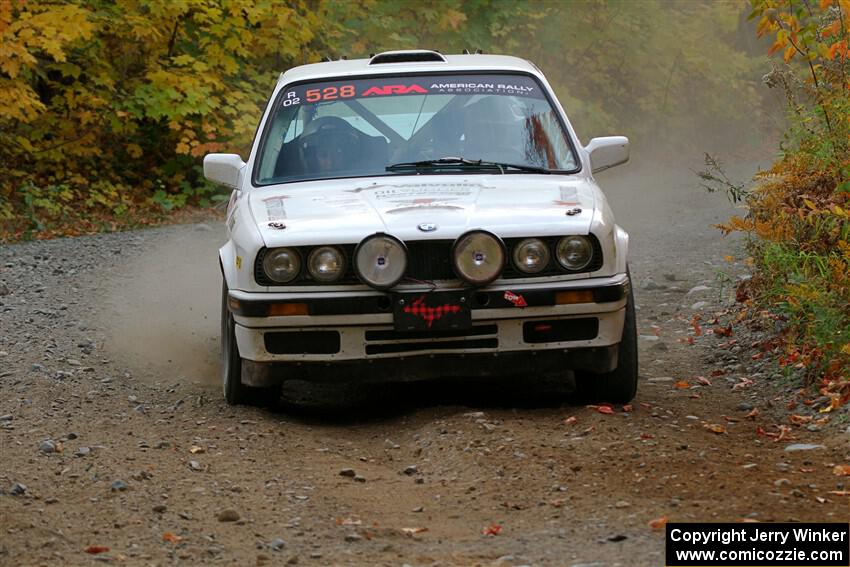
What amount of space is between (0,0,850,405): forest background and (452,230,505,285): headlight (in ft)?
6.27

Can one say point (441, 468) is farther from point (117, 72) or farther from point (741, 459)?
point (117, 72)

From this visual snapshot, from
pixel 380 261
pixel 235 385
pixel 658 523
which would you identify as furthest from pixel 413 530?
pixel 235 385

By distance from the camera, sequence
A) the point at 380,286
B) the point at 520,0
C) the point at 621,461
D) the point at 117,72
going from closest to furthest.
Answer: the point at 621,461 → the point at 380,286 → the point at 117,72 → the point at 520,0

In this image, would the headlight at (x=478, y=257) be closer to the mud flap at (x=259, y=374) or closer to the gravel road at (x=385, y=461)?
the gravel road at (x=385, y=461)

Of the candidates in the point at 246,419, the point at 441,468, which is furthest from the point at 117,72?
the point at 441,468

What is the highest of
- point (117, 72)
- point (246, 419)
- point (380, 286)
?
point (117, 72)

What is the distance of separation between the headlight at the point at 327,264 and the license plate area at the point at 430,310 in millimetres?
273

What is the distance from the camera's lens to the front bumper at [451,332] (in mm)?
5406

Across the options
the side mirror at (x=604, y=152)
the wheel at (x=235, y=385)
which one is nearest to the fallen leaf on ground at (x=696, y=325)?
the side mirror at (x=604, y=152)

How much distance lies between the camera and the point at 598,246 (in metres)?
5.48

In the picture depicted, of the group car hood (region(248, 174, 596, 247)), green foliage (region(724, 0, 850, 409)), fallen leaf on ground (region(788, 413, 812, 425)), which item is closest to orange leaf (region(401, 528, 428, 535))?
car hood (region(248, 174, 596, 247))

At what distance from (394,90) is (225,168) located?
3.31 feet

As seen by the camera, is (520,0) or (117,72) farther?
(520,0)

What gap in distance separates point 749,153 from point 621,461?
20313 mm
